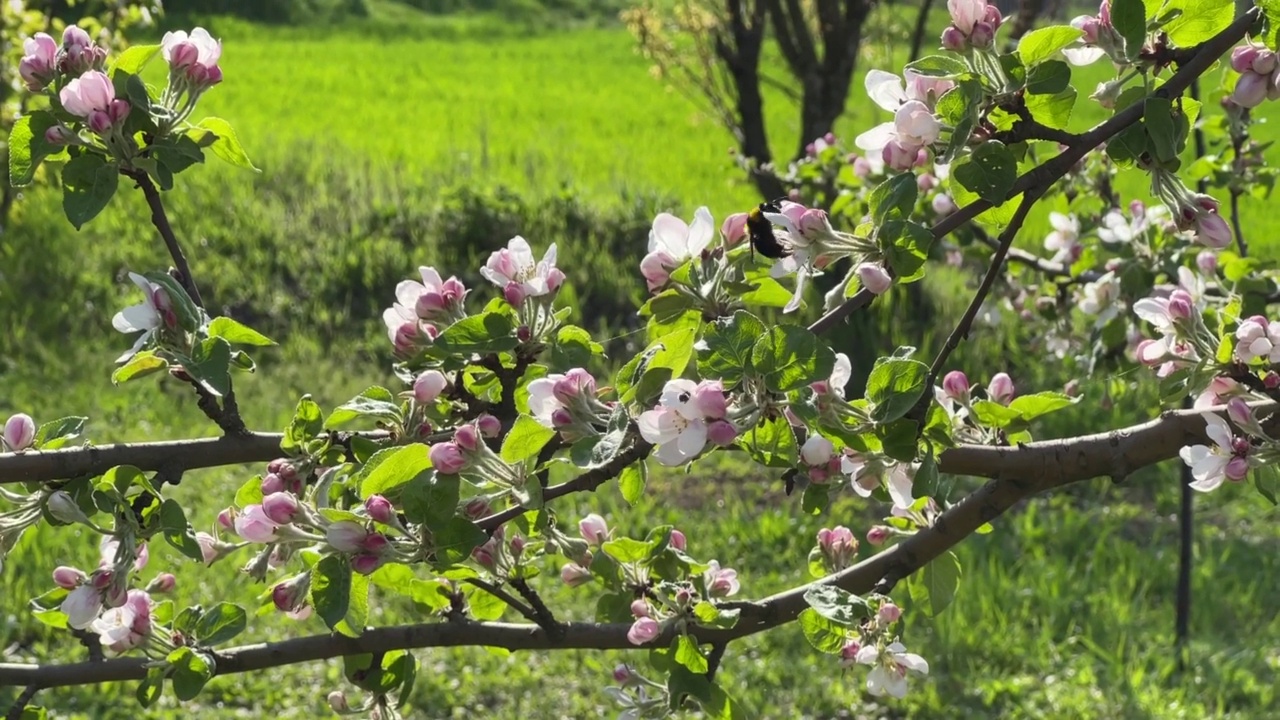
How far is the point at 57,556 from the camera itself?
4.68 meters

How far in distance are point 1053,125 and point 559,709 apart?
313 cm

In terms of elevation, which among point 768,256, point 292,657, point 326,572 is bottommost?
point 292,657

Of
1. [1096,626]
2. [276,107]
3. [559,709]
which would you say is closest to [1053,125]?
[559,709]

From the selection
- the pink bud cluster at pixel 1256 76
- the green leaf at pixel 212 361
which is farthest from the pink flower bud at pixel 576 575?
the pink bud cluster at pixel 1256 76

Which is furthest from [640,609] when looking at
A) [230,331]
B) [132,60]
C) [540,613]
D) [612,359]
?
[612,359]

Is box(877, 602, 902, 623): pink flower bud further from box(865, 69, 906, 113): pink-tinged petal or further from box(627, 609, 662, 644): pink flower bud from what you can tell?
box(865, 69, 906, 113): pink-tinged petal

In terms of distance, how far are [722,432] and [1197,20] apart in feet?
1.80

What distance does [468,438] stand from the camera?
1.09 m

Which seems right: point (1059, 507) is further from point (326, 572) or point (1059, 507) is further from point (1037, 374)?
point (326, 572)

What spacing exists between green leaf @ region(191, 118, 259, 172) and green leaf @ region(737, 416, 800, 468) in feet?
1.91

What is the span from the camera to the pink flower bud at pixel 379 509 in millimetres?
1104

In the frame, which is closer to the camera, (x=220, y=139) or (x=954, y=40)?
(x=954, y=40)

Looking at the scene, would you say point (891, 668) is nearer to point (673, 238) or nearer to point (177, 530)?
point (673, 238)

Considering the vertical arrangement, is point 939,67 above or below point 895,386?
above
